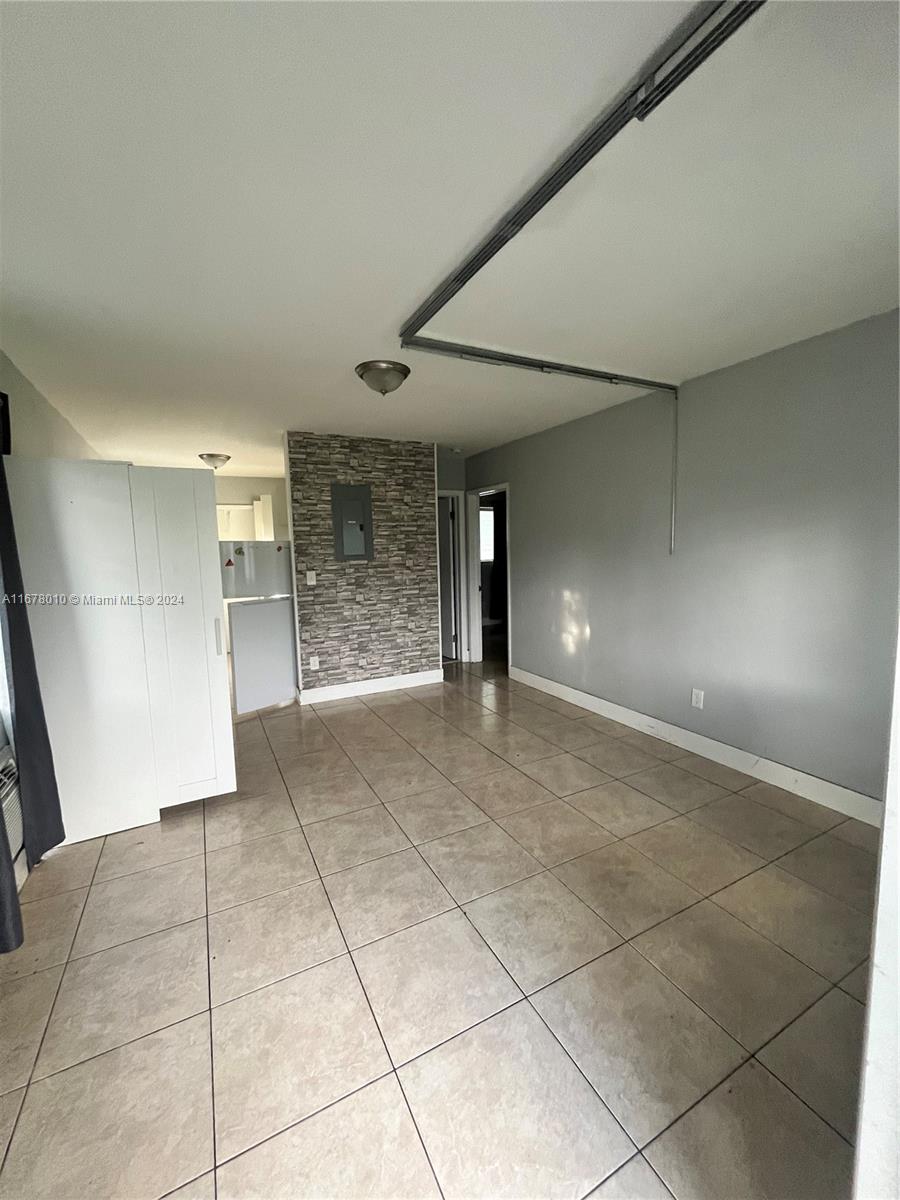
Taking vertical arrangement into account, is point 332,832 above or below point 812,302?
below

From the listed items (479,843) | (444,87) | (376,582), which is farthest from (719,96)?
(376,582)

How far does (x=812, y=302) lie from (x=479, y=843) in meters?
2.95

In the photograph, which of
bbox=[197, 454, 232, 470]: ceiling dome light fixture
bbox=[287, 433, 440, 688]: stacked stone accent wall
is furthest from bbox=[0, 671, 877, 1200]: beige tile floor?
bbox=[197, 454, 232, 470]: ceiling dome light fixture

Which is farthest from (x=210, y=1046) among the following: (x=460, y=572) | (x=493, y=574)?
(x=493, y=574)

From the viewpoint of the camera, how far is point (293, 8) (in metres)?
0.93

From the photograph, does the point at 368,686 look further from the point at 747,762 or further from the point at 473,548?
the point at 747,762

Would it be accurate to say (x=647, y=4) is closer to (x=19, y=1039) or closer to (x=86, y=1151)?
(x=86, y=1151)

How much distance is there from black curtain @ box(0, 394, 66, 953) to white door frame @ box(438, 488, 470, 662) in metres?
4.14

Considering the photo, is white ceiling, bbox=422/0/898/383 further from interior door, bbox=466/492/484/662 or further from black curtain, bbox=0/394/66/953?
interior door, bbox=466/492/484/662

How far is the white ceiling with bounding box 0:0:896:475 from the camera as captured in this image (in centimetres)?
100

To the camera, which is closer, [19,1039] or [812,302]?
[19,1039]

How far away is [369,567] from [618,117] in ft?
12.9

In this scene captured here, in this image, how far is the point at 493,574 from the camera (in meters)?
8.09

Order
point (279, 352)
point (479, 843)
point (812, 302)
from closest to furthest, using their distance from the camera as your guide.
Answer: point (812, 302)
point (479, 843)
point (279, 352)
